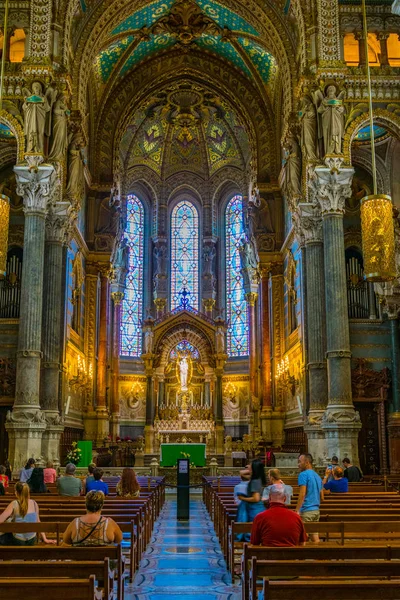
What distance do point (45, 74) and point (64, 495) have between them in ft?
52.4

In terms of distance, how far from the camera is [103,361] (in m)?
34.9

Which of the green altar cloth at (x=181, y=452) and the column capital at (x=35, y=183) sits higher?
the column capital at (x=35, y=183)

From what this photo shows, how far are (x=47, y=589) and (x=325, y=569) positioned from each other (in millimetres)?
2194

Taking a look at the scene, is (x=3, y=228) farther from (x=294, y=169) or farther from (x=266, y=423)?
(x=266, y=423)

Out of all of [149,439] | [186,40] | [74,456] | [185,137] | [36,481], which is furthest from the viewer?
[185,137]

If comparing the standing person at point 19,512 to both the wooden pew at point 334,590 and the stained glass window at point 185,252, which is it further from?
the stained glass window at point 185,252

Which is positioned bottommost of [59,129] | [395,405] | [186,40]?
[395,405]

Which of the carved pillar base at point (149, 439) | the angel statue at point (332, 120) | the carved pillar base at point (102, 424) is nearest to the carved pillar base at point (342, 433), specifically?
→ the angel statue at point (332, 120)

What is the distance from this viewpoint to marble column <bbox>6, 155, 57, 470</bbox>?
2058 cm

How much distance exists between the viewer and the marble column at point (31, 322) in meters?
20.6

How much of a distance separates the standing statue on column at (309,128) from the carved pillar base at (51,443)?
1249 cm

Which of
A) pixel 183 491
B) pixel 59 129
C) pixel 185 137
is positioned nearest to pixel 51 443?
pixel 183 491

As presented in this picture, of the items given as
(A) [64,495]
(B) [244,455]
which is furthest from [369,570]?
(B) [244,455]

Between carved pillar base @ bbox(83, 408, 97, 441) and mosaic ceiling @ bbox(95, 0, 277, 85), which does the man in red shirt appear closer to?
carved pillar base @ bbox(83, 408, 97, 441)
